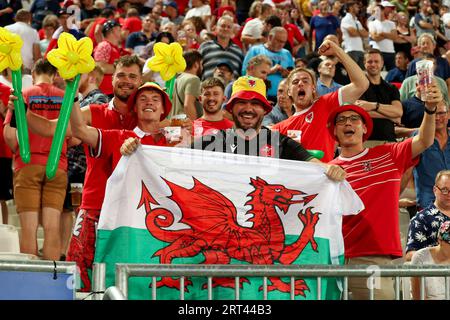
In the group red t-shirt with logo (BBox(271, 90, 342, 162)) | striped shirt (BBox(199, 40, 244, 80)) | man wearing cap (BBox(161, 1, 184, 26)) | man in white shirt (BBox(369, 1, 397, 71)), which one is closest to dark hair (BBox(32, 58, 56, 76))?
red t-shirt with logo (BBox(271, 90, 342, 162))

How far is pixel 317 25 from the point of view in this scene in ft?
59.4

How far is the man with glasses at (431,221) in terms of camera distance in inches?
332

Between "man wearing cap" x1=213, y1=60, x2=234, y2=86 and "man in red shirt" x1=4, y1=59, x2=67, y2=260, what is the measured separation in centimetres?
328

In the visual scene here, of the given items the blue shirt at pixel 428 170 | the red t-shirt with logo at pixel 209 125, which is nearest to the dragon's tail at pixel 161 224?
the red t-shirt with logo at pixel 209 125

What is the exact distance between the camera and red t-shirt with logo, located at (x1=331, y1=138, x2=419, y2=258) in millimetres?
7387

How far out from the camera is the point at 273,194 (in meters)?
6.92

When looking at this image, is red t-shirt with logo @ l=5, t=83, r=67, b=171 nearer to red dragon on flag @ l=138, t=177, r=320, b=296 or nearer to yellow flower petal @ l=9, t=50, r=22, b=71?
yellow flower petal @ l=9, t=50, r=22, b=71

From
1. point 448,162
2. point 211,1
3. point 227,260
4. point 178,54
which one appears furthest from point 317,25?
point 227,260

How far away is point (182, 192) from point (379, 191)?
1.40 metres

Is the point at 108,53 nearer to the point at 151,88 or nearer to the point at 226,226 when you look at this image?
the point at 151,88

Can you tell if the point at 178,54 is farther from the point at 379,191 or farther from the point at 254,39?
the point at 254,39

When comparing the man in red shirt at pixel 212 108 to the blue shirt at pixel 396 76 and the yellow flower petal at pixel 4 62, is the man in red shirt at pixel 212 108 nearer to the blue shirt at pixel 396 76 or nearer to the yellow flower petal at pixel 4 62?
the yellow flower petal at pixel 4 62

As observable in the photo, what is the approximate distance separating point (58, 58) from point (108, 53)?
574cm

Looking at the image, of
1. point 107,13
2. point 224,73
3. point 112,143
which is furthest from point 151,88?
point 107,13
